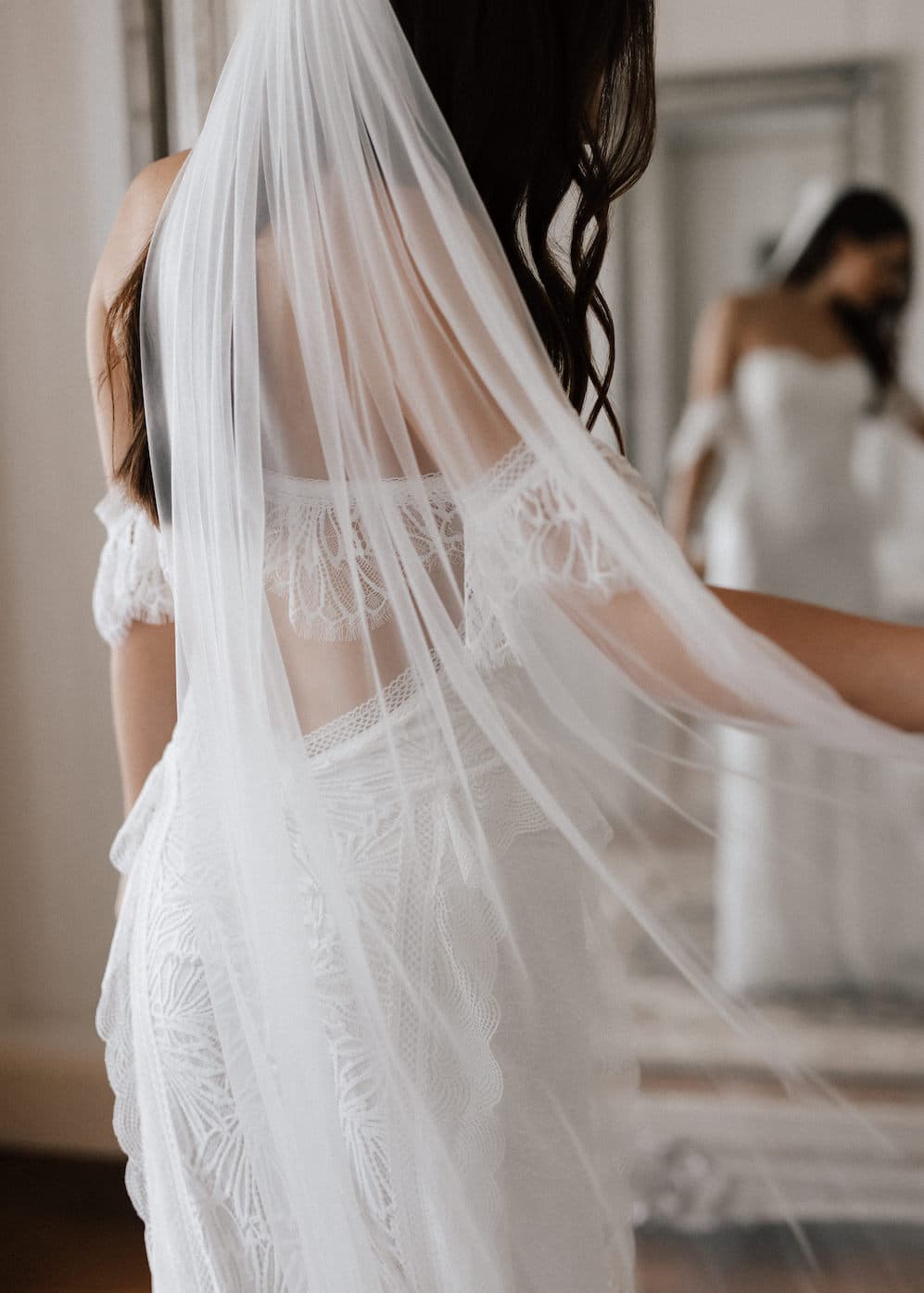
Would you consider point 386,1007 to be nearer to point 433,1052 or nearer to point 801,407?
point 433,1052

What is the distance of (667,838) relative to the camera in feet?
2.05

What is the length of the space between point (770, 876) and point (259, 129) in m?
0.47

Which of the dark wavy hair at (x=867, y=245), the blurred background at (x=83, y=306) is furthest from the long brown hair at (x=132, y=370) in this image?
the dark wavy hair at (x=867, y=245)

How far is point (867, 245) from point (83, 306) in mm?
1152

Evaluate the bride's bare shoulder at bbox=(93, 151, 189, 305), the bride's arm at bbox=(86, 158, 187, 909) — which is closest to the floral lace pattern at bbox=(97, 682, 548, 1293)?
the bride's arm at bbox=(86, 158, 187, 909)

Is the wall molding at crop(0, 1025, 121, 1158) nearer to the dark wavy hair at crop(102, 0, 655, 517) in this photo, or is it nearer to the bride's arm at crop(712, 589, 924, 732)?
the dark wavy hair at crop(102, 0, 655, 517)

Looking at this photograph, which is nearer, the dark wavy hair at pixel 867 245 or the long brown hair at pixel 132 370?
the long brown hair at pixel 132 370

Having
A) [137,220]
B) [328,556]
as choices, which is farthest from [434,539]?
[137,220]

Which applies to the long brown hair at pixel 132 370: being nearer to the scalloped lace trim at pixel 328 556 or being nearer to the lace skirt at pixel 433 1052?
the scalloped lace trim at pixel 328 556

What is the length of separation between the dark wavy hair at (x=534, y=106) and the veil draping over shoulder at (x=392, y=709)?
0.10ft

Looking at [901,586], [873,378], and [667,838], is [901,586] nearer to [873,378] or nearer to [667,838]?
[873,378]

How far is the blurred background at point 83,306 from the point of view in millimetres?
1715

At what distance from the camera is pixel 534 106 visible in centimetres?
62

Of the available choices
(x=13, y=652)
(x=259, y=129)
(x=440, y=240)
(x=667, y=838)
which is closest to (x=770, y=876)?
(x=667, y=838)
